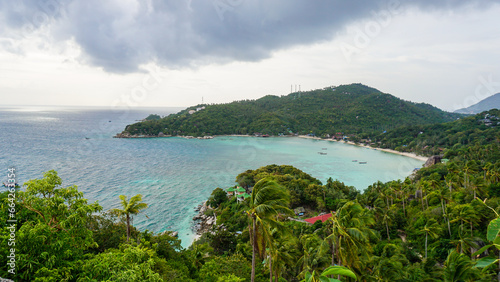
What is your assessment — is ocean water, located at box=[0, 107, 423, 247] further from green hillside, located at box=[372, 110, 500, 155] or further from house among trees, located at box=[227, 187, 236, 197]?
green hillside, located at box=[372, 110, 500, 155]

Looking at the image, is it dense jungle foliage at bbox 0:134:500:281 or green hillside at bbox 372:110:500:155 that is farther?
green hillside at bbox 372:110:500:155

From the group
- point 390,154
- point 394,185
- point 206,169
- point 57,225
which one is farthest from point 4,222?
point 390,154

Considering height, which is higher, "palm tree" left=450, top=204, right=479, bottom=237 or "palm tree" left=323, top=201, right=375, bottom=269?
"palm tree" left=323, top=201, right=375, bottom=269

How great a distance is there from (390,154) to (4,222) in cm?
7647

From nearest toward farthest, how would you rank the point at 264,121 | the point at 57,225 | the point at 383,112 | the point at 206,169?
the point at 57,225, the point at 206,169, the point at 264,121, the point at 383,112

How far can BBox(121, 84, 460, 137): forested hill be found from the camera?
94.0 meters

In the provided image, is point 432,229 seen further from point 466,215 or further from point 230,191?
point 230,191

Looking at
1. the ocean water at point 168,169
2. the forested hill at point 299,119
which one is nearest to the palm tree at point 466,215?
the ocean water at point 168,169

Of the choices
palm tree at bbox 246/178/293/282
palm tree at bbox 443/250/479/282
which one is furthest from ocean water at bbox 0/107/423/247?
palm tree at bbox 443/250/479/282

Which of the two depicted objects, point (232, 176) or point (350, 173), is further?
point (350, 173)

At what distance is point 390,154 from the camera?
6525cm

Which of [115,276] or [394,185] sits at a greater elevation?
[115,276]

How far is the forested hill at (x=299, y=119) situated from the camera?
94.0 m

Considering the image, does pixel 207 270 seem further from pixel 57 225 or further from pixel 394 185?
pixel 394 185
